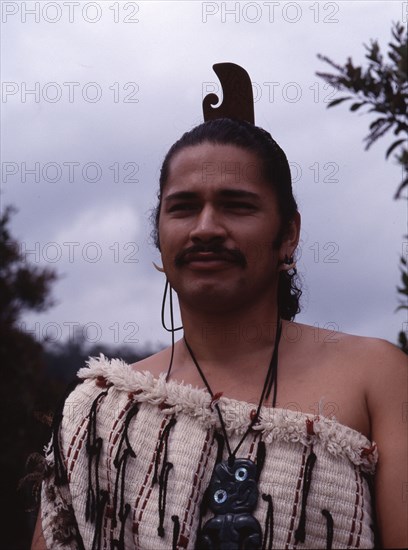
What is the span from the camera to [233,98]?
2.80m

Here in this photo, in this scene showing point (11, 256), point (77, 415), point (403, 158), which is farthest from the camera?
point (11, 256)

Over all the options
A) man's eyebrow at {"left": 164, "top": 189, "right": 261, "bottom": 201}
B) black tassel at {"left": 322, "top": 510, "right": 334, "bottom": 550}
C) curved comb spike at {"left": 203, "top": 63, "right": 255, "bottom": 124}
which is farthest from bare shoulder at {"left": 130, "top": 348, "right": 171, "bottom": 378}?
curved comb spike at {"left": 203, "top": 63, "right": 255, "bottom": 124}

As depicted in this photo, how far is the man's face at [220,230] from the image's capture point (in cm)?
234

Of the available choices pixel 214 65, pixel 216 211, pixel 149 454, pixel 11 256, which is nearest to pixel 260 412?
pixel 149 454

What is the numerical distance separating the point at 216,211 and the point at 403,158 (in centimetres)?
91

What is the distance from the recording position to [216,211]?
2381 millimetres

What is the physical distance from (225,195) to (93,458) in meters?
0.87

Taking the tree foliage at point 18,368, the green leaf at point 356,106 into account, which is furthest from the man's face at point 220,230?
the tree foliage at point 18,368

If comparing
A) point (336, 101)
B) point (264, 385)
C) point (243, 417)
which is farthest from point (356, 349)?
point (336, 101)

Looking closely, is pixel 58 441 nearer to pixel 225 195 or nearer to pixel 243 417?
pixel 243 417

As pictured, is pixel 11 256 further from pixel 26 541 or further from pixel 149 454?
pixel 149 454

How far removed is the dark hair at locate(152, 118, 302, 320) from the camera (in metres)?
2.57

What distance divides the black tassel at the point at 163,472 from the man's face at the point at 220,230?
384 mm

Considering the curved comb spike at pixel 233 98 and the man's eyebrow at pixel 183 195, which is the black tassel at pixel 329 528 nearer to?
the man's eyebrow at pixel 183 195
